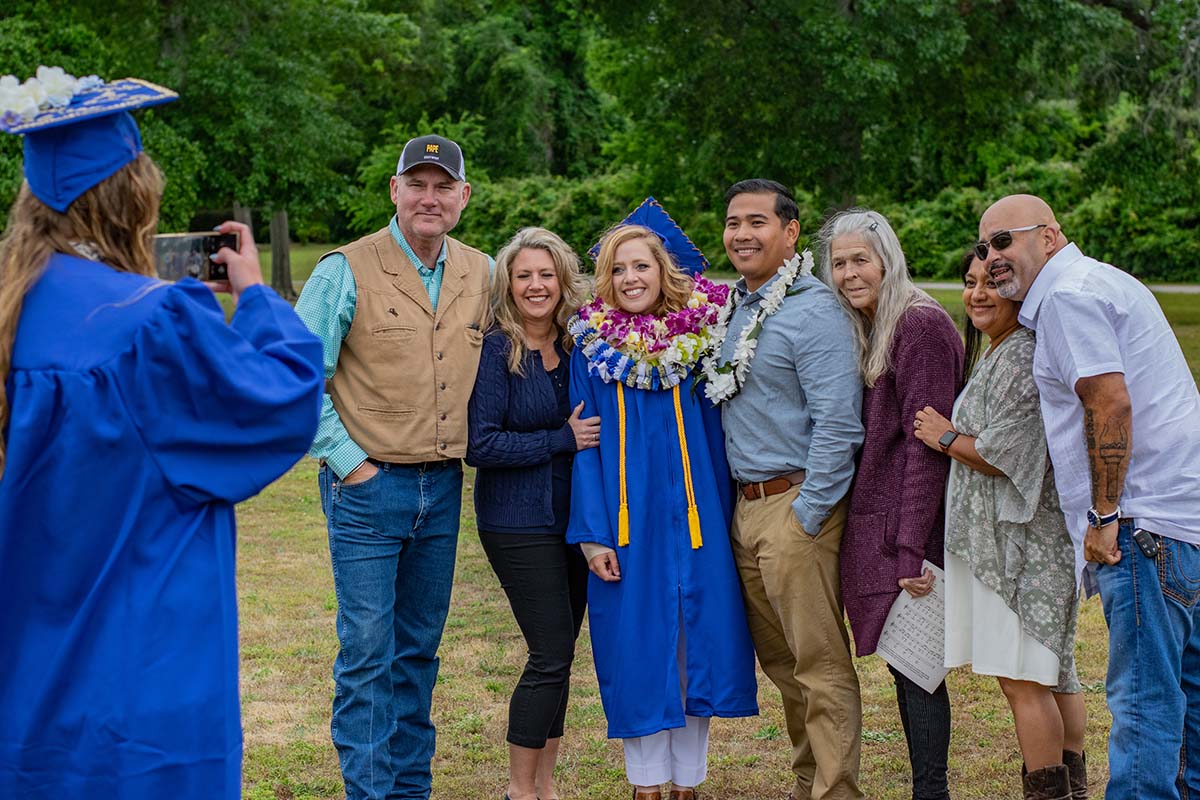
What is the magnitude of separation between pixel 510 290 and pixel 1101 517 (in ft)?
7.01

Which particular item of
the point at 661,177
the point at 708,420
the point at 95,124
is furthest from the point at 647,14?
the point at 95,124

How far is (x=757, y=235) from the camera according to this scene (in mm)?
4570

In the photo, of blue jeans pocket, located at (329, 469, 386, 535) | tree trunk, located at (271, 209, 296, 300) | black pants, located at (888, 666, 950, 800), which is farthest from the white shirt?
tree trunk, located at (271, 209, 296, 300)

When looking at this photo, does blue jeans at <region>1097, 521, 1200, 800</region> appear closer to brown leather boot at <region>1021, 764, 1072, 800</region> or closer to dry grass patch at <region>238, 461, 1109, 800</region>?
brown leather boot at <region>1021, 764, 1072, 800</region>

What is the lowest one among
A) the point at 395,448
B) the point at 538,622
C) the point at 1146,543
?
the point at 538,622

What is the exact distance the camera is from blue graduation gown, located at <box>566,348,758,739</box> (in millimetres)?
4531

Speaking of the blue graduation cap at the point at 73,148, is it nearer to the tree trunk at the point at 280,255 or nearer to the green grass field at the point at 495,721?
the green grass field at the point at 495,721

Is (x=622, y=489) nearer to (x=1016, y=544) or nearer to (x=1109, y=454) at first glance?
(x=1016, y=544)

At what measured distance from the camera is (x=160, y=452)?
2.68 meters

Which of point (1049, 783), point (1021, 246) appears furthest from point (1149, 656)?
point (1021, 246)

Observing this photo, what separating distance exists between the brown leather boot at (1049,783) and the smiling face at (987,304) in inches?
55.0

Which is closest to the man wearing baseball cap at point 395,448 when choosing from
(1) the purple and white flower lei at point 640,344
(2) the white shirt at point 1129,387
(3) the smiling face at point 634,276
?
(1) the purple and white flower lei at point 640,344

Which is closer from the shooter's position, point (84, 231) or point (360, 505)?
point (84, 231)

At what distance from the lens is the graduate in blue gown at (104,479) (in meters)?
2.64
